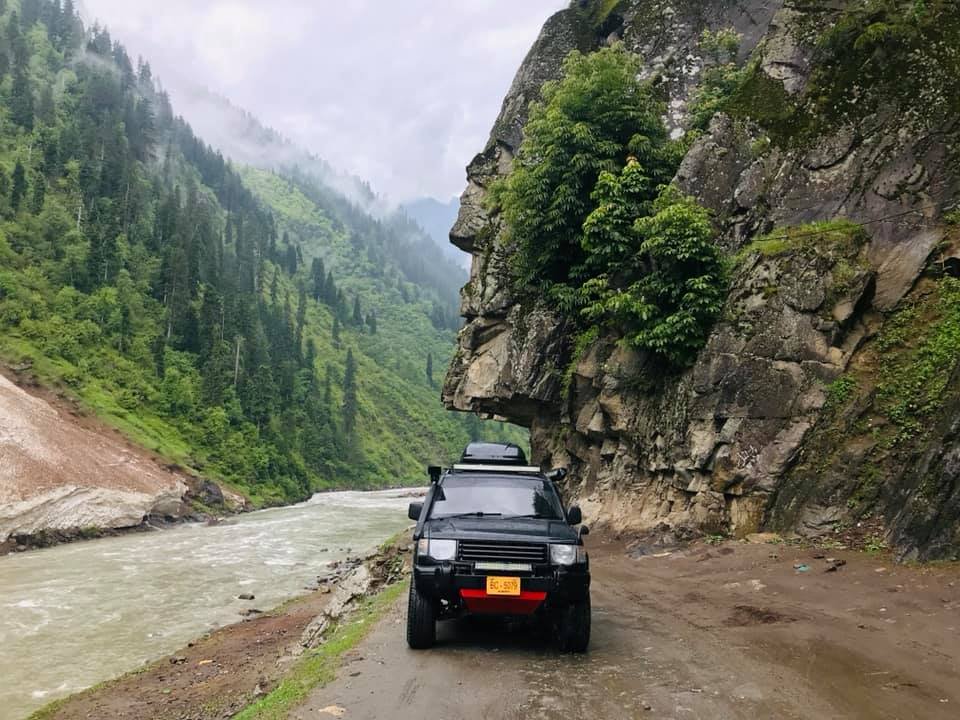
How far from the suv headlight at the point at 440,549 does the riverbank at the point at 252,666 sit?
1.68 metres

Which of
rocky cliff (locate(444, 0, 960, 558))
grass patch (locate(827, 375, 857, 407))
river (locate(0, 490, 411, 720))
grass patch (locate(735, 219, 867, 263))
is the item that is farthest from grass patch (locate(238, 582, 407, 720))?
grass patch (locate(735, 219, 867, 263))

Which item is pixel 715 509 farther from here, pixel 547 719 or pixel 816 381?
pixel 547 719

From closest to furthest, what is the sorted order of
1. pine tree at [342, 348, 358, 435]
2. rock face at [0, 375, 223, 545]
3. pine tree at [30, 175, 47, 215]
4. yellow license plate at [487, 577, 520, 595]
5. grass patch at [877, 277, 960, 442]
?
yellow license plate at [487, 577, 520, 595] < grass patch at [877, 277, 960, 442] < rock face at [0, 375, 223, 545] < pine tree at [30, 175, 47, 215] < pine tree at [342, 348, 358, 435]

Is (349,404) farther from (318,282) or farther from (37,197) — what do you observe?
(318,282)

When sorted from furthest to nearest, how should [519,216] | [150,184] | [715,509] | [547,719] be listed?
[150,184] < [519,216] < [715,509] < [547,719]

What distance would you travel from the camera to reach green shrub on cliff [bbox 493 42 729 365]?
17328 mm

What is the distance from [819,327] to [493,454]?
9.84 m

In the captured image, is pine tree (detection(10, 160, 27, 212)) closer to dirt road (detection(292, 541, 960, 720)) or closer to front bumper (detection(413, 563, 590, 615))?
dirt road (detection(292, 541, 960, 720))

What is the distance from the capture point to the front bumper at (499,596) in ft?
24.1

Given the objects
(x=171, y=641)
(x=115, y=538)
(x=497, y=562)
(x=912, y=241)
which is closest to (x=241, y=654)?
(x=171, y=641)

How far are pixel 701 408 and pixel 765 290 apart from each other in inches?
125

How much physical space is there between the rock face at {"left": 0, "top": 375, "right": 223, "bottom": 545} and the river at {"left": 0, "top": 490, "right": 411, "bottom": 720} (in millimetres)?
2105

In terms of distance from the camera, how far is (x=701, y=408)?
55.0 ft

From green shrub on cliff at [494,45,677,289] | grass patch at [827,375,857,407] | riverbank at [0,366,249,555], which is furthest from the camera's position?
riverbank at [0,366,249,555]
